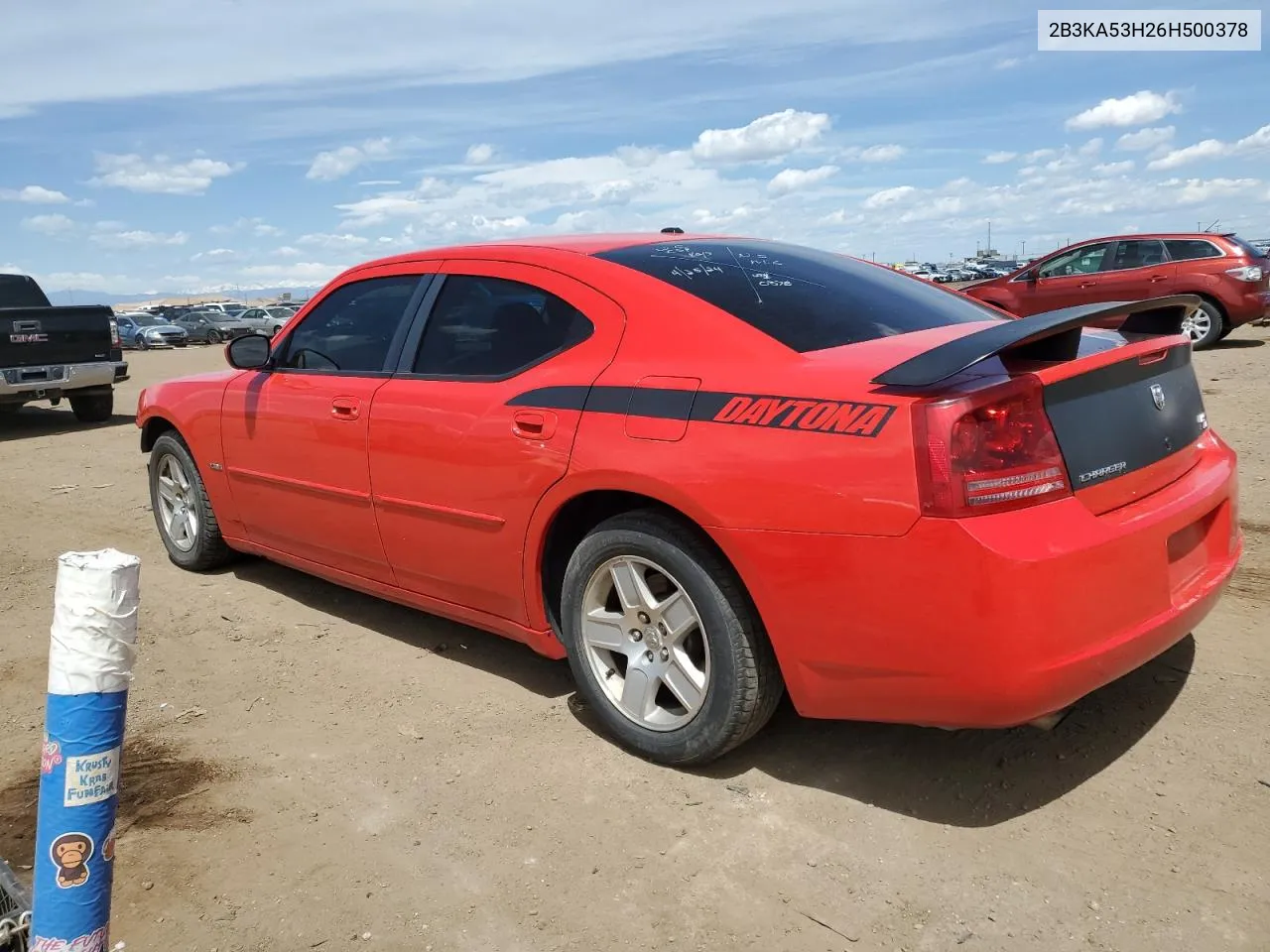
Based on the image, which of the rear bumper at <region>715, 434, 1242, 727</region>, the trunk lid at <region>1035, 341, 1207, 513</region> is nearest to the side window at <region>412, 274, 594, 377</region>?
the rear bumper at <region>715, 434, 1242, 727</region>

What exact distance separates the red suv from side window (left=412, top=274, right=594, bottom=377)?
10.1 m

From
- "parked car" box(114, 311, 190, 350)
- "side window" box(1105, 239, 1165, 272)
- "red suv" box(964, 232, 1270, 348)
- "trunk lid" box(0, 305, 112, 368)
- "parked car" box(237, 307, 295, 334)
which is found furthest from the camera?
"parked car" box(237, 307, 295, 334)

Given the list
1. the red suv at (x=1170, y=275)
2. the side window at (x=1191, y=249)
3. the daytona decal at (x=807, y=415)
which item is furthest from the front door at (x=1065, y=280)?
the daytona decal at (x=807, y=415)

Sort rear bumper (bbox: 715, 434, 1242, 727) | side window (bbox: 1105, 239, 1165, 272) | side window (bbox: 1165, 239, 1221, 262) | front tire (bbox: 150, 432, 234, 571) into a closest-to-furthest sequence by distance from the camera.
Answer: rear bumper (bbox: 715, 434, 1242, 727) < front tire (bbox: 150, 432, 234, 571) < side window (bbox: 1165, 239, 1221, 262) < side window (bbox: 1105, 239, 1165, 272)

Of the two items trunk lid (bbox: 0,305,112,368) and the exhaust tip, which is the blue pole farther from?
trunk lid (bbox: 0,305,112,368)

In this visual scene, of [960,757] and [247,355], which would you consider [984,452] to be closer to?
[960,757]

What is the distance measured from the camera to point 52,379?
38.3 feet

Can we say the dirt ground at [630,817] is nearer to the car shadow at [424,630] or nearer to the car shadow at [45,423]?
the car shadow at [424,630]

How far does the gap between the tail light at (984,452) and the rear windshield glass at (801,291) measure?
0.58 m

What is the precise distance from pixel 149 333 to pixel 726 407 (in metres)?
39.9

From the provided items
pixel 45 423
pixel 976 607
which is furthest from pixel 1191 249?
pixel 45 423

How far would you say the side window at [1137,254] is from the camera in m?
13.0

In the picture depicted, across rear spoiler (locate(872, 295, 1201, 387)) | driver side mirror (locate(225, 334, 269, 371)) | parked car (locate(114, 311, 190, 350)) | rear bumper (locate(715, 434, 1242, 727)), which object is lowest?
→ rear bumper (locate(715, 434, 1242, 727))

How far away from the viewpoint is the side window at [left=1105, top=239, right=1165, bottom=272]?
42.7 ft
